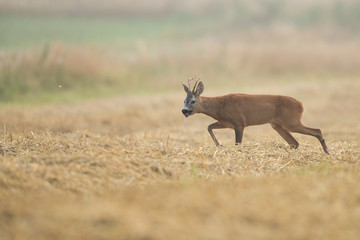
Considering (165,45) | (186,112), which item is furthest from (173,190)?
(165,45)

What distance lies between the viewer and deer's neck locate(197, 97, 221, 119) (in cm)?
938

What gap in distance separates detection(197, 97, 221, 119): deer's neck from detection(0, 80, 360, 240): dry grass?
906 mm

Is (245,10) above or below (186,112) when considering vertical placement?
above

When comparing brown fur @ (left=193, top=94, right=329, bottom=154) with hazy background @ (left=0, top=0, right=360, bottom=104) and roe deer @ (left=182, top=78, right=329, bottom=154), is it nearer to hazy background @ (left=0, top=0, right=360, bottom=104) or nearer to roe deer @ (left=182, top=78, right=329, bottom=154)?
roe deer @ (left=182, top=78, right=329, bottom=154)

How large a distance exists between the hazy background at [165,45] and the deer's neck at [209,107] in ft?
30.4

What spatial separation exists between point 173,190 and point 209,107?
3.99 metres

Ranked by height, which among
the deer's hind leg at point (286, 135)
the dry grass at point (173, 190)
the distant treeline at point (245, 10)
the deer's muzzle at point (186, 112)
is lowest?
the dry grass at point (173, 190)

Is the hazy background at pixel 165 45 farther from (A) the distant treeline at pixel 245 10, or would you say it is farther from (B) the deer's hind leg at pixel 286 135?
(B) the deer's hind leg at pixel 286 135

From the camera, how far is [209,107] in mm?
9398

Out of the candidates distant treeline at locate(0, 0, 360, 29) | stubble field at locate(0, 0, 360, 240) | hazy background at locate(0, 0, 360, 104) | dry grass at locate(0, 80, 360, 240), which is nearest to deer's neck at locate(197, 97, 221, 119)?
stubble field at locate(0, 0, 360, 240)

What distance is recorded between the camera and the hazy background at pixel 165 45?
1925cm

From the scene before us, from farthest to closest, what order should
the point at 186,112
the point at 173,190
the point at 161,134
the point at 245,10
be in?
the point at 245,10 → the point at 161,134 → the point at 186,112 → the point at 173,190

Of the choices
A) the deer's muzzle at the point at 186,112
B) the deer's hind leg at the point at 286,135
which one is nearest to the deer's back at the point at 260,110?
the deer's hind leg at the point at 286,135

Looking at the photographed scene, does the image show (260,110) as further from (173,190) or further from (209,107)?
(173,190)
